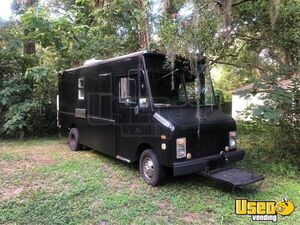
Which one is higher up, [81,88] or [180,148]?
[81,88]

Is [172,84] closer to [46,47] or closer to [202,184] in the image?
[202,184]

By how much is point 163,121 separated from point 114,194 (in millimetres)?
1457

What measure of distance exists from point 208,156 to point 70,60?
6709 mm

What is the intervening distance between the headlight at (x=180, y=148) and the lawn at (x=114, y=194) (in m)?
0.66

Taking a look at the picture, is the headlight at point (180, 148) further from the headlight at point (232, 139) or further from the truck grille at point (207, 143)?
the headlight at point (232, 139)

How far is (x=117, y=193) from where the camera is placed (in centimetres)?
500

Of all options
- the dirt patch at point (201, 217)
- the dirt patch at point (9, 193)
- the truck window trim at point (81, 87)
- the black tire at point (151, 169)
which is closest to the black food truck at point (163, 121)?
the black tire at point (151, 169)

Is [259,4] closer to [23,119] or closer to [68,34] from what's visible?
[68,34]

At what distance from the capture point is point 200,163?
5.05 m

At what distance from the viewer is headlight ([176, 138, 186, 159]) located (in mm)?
4922

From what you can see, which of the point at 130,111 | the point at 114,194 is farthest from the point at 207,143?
the point at 114,194

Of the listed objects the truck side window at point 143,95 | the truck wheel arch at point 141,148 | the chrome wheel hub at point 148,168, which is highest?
the truck side window at point 143,95

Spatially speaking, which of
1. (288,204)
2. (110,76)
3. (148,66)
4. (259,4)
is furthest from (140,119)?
(259,4)

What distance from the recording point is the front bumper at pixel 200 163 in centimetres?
484
